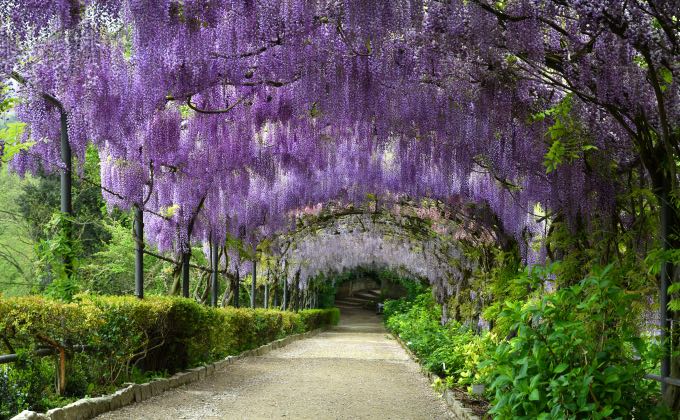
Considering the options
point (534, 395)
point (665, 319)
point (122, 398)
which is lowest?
point (122, 398)

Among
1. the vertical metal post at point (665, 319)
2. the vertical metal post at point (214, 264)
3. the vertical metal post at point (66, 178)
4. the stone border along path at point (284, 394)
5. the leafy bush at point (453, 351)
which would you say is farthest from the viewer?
the vertical metal post at point (214, 264)

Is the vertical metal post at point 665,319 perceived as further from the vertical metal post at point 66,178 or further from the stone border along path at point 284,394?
the vertical metal post at point 66,178

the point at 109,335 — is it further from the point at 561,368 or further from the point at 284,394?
the point at 561,368

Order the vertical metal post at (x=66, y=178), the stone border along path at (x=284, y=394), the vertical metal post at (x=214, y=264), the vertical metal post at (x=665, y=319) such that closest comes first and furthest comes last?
1. the vertical metal post at (x=665, y=319)
2. the vertical metal post at (x=66, y=178)
3. the stone border along path at (x=284, y=394)
4. the vertical metal post at (x=214, y=264)

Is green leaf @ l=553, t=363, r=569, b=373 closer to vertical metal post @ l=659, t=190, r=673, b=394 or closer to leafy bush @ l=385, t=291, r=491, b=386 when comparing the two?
vertical metal post @ l=659, t=190, r=673, b=394

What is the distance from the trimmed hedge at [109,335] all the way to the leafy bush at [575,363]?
9.82 feet

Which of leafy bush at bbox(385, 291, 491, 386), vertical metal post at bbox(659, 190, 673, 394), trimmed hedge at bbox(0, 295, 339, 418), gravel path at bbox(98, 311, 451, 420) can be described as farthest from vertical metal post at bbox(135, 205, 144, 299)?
vertical metal post at bbox(659, 190, 673, 394)

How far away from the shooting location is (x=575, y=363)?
3742 millimetres

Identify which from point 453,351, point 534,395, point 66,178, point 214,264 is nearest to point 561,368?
point 534,395

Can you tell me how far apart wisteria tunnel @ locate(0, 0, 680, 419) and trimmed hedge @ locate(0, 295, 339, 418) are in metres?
0.02

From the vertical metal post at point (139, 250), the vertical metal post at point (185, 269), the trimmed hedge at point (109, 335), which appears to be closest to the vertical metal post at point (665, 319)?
the trimmed hedge at point (109, 335)

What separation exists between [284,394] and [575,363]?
15.3 ft

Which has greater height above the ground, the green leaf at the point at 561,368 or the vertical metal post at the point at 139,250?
the vertical metal post at the point at 139,250

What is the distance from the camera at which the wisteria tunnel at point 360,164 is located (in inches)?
155
